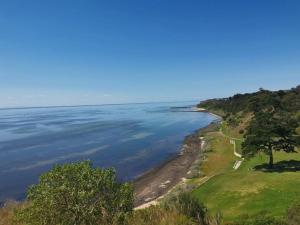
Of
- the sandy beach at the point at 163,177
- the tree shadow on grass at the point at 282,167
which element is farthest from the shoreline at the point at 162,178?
the tree shadow on grass at the point at 282,167

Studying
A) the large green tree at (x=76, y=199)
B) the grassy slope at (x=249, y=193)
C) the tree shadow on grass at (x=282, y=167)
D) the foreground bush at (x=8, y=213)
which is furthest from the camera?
the tree shadow on grass at (x=282, y=167)

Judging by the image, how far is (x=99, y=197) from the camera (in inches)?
691

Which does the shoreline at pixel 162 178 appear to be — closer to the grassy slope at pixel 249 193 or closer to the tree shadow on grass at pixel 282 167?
the grassy slope at pixel 249 193

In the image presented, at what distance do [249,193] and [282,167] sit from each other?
1585 cm

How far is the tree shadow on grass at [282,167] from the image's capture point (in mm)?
56688

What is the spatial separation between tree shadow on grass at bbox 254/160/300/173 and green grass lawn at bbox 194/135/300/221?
4.22 metres

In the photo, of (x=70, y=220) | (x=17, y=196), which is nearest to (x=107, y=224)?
(x=70, y=220)

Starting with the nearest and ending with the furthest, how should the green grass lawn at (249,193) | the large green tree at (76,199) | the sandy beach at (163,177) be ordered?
the large green tree at (76,199) → the green grass lawn at (249,193) → the sandy beach at (163,177)

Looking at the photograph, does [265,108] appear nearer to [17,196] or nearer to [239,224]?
[17,196]

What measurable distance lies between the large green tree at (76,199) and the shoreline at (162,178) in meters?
30.2

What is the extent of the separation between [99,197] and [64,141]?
11896 cm

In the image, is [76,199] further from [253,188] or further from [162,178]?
[162,178]

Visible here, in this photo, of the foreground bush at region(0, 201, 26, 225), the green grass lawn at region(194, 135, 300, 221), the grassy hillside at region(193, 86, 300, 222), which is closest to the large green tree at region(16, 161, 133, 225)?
the foreground bush at region(0, 201, 26, 225)

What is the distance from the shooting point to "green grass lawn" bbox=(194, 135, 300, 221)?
131 feet
